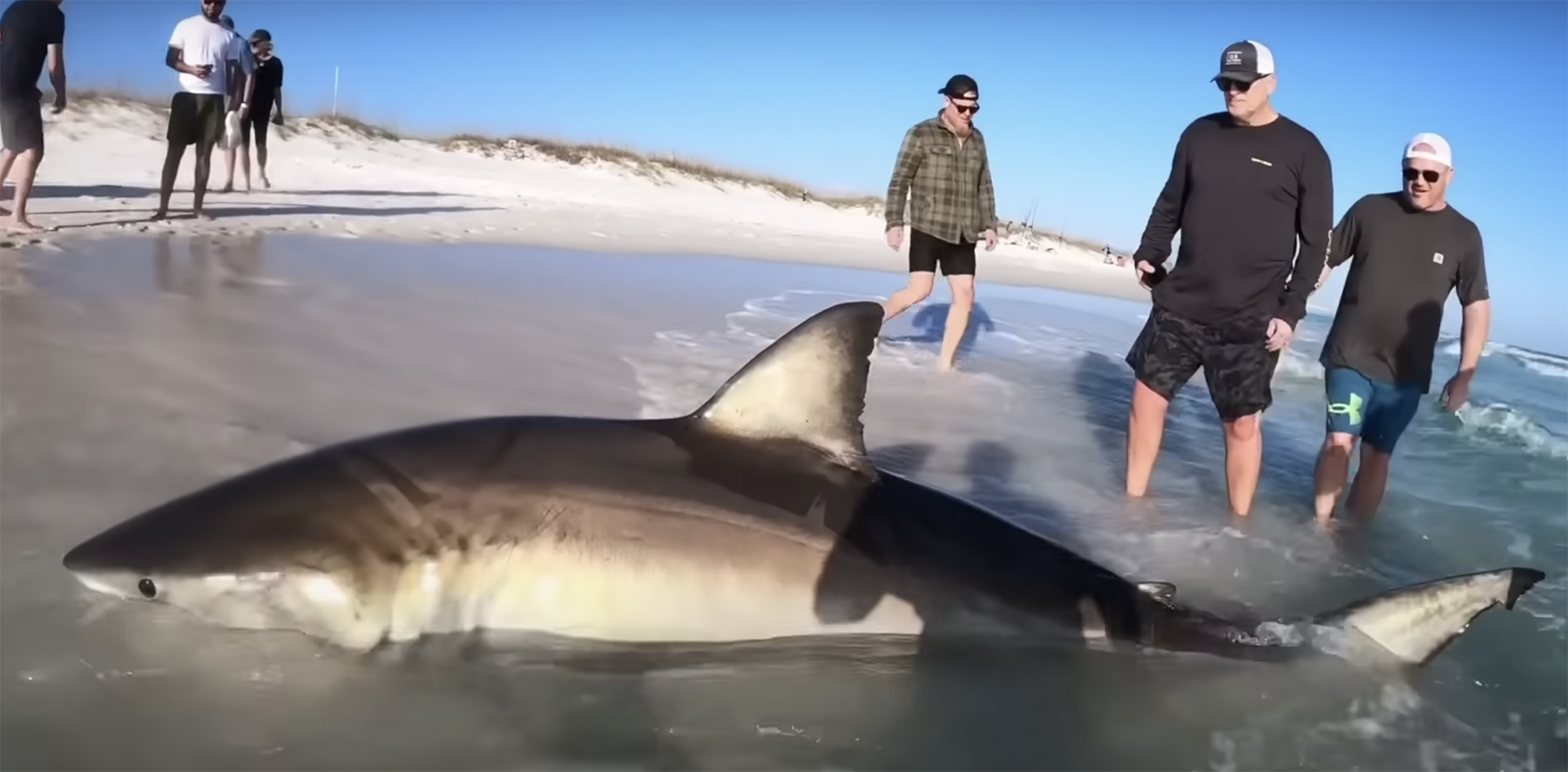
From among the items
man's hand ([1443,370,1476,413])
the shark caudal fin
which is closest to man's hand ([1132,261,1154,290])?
man's hand ([1443,370,1476,413])

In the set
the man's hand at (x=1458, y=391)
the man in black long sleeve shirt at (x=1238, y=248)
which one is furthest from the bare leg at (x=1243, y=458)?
the man's hand at (x=1458, y=391)

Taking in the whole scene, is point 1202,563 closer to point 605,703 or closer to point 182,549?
point 605,703

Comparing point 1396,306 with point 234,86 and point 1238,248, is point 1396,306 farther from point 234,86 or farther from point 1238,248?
point 234,86

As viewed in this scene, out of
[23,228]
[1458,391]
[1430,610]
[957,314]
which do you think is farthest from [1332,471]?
[23,228]

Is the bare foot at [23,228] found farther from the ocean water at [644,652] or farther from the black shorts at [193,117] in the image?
the black shorts at [193,117]

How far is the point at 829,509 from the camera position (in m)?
2.50

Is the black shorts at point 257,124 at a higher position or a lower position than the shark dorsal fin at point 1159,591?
higher

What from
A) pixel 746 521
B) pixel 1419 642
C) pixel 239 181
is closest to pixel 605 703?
pixel 746 521

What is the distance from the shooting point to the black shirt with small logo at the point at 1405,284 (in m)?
4.46

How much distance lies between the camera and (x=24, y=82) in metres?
7.41

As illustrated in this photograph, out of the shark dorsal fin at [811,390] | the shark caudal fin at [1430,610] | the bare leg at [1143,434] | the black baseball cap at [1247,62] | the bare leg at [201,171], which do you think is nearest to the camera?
the shark dorsal fin at [811,390]

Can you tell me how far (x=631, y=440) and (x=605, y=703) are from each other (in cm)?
61

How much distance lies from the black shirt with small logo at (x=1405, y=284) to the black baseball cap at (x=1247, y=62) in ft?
3.67

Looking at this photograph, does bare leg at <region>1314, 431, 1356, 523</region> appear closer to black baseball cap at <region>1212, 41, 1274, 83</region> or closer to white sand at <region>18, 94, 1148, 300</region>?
black baseball cap at <region>1212, 41, 1274, 83</region>
